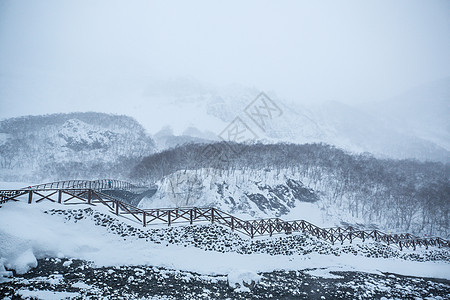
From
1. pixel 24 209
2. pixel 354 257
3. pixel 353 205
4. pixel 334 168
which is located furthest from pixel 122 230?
pixel 334 168

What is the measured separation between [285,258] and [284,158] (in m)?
71.3

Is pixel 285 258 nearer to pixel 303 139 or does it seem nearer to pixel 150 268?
pixel 150 268

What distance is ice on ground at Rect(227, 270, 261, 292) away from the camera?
1164 centimetres

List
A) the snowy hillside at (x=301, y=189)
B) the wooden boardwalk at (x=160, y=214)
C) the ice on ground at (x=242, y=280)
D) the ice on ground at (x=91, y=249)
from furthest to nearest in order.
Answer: the snowy hillside at (x=301, y=189) → the wooden boardwalk at (x=160, y=214) → the ice on ground at (x=242, y=280) → the ice on ground at (x=91, y=249)

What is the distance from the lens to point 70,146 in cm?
11950

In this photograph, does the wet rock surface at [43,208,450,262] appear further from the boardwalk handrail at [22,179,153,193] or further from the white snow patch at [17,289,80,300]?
the boardwalk handrail at [22,179,153,193]

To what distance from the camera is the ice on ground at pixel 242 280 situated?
11643 millimetres

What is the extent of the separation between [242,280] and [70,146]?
454ft

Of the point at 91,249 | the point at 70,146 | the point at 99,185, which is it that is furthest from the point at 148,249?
the point at 70,146

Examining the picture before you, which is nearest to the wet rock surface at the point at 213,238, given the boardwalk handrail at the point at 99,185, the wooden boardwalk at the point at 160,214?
the wooden boardwalk at the point at 160,214

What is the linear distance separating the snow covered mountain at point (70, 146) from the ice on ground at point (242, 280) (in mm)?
92368

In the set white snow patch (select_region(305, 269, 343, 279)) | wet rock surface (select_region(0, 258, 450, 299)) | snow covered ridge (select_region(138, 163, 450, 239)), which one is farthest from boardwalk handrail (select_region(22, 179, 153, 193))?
white snow patch (select_region(305, 269, 343, 279))

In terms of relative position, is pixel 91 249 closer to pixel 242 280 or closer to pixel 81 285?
pixel 81 285

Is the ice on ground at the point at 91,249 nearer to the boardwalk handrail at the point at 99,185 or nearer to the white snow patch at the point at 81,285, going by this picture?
the white snow patch at the point at 81,285
